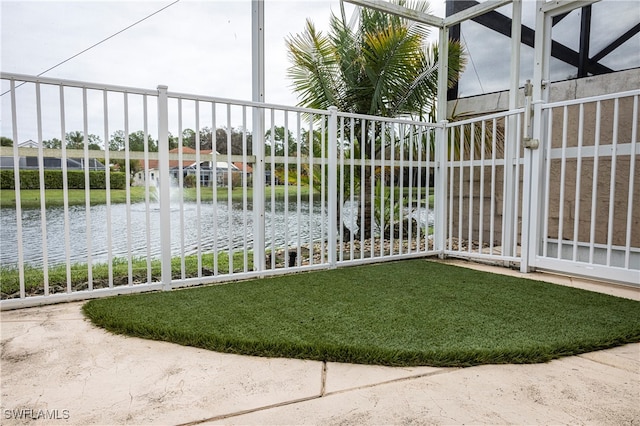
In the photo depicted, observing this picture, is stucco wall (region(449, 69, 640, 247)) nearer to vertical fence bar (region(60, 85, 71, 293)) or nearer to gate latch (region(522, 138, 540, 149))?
gate latch (region(522, 138, 540, 149))

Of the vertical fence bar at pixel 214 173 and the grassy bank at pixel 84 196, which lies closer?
the grassy bank at pixel 84 196

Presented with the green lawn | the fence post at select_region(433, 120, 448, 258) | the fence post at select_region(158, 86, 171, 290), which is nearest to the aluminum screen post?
the green lawn

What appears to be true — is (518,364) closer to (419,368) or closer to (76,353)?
(419,368)

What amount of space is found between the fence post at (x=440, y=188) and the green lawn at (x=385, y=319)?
3.15 ft

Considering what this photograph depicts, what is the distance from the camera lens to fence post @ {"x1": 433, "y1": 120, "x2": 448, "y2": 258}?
3.42 m

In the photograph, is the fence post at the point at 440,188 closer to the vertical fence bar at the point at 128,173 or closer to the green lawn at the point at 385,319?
the green lawn at the point at 385,319

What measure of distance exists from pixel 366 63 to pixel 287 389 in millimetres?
3130

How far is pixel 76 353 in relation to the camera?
143 cm

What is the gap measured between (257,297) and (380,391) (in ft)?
3.57

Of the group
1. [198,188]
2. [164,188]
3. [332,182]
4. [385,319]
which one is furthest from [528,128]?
[164,188]

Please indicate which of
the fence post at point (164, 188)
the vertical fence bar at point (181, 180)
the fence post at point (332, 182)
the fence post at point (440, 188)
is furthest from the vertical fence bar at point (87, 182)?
the fence post at point (440, 188)

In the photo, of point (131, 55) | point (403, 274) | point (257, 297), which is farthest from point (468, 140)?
point (131, 55)

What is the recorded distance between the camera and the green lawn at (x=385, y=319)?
4.58 ft

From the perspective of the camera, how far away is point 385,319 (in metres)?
1.71
